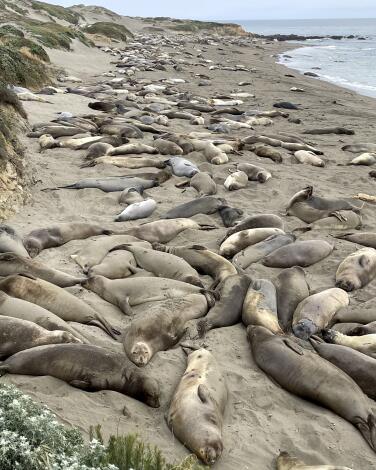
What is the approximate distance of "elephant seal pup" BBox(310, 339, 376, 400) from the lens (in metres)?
4.29

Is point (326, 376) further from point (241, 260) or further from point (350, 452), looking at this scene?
point (241, 260)

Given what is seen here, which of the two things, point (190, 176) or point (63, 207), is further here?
point (190, 176)

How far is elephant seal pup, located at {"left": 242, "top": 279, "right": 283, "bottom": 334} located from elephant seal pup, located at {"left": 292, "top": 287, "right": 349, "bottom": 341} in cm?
22

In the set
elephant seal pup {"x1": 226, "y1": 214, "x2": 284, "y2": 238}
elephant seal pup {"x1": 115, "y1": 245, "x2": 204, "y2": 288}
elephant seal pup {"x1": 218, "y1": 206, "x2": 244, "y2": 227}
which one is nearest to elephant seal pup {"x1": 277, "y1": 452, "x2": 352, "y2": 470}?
elephant seal pup {"x1": 115, "y1": 245, "x2": 204, "y2": 288}

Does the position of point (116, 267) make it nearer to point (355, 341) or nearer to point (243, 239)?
point (243, 239)

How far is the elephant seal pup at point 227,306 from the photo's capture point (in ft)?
16.7

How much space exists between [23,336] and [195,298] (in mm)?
1795

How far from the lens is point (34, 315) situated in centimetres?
452

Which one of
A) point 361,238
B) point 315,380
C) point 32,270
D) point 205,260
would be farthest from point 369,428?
point 361,238

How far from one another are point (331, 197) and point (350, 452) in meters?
5.58

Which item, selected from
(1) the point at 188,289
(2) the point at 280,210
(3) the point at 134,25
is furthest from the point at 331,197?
(3) the point at 134,25

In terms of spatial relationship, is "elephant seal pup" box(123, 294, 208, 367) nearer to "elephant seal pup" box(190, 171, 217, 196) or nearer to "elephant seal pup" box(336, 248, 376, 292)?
"elephant seal pup" box(336, 248, 376, 292)

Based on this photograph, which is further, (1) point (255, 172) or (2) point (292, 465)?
(1) point (255, 172)

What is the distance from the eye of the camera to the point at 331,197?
8.67 m
